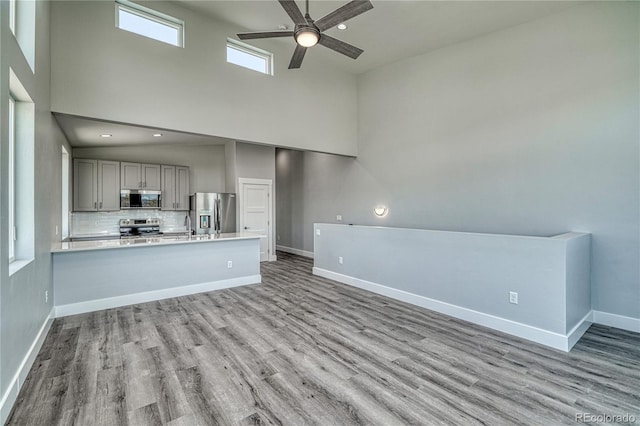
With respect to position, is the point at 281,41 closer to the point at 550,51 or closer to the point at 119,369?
the point at 550,51

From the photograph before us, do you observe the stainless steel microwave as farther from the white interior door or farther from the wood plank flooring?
the wood plank flooring

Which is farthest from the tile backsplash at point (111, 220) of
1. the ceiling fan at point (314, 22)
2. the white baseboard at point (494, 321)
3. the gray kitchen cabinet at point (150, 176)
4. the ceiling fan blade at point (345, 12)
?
the ceiling fan blade at point (345, 12)

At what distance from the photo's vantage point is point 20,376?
91.1 inches

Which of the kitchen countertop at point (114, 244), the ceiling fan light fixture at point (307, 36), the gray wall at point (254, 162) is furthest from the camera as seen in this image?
the gray wall at point (254, 162)

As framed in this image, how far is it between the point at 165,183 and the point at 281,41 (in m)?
4.03

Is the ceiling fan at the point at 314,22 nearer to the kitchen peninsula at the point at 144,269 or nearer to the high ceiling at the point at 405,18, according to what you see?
the high ceiling at the point at 405,18

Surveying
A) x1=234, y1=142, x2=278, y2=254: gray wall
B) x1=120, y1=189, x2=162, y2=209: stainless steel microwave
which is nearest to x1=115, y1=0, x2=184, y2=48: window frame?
x1=234, y1=142, x2=278, y2=254: gray wall

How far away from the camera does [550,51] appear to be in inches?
162

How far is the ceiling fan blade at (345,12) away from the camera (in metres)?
2.88

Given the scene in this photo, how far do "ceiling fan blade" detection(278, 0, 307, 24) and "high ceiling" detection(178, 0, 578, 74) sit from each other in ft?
4.35

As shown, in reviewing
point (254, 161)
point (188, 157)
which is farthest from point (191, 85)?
point (188, 157)

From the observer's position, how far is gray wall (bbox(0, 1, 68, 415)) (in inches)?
79.0

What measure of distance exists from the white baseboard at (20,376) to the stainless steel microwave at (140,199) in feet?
11.5

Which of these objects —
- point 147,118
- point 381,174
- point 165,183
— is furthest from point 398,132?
point 165,183
